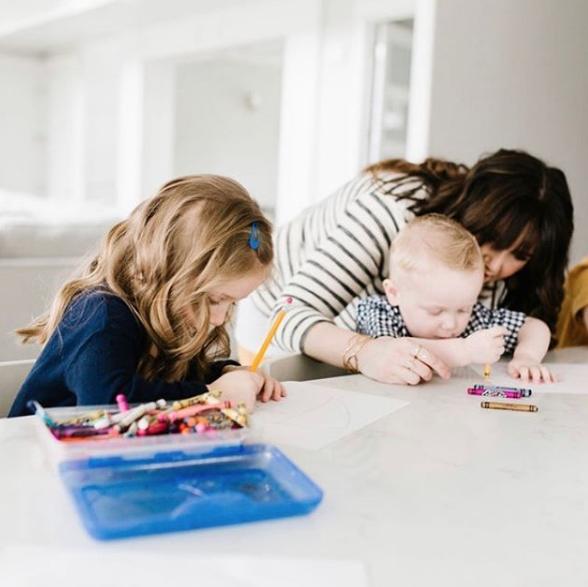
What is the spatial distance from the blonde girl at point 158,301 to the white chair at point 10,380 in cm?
3

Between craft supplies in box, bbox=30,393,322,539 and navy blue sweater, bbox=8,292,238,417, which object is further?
navy blue sweater, bbox=8,292,238,417

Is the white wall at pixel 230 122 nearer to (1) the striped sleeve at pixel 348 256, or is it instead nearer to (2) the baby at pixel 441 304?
(1) the striped sleeve at pixel 348 256

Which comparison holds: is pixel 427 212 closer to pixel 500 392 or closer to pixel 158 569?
pixel 500 392

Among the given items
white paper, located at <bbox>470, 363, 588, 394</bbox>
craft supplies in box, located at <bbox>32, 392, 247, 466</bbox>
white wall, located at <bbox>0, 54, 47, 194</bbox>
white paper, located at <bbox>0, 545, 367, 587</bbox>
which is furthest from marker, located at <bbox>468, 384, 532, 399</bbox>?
white wall, located at <bbox>0, 54, 47, 194</bbox>

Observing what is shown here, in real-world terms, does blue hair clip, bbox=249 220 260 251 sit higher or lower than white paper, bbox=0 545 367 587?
higher

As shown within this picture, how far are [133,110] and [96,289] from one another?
523cm

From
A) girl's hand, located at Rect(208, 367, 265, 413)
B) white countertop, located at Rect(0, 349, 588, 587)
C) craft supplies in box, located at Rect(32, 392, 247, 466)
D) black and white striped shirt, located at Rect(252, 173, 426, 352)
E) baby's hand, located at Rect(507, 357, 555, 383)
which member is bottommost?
baby's hand, located at Rect(507, 357, 555, 383)

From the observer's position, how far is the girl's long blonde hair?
3.67 ft

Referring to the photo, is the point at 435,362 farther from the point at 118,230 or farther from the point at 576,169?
the point at 576,169

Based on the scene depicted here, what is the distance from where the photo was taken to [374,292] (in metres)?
1.59

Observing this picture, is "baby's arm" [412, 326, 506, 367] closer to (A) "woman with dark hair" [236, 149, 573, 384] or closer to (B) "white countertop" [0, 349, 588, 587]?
(A) "woman with dark hair" [236, 149, 573, 384]

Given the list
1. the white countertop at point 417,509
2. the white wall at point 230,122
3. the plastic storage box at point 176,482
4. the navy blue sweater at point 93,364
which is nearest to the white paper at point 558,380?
the white countertop at point 417,509

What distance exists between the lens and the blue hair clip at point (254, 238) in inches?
46.0

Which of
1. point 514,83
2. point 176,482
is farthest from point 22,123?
point 176,482
